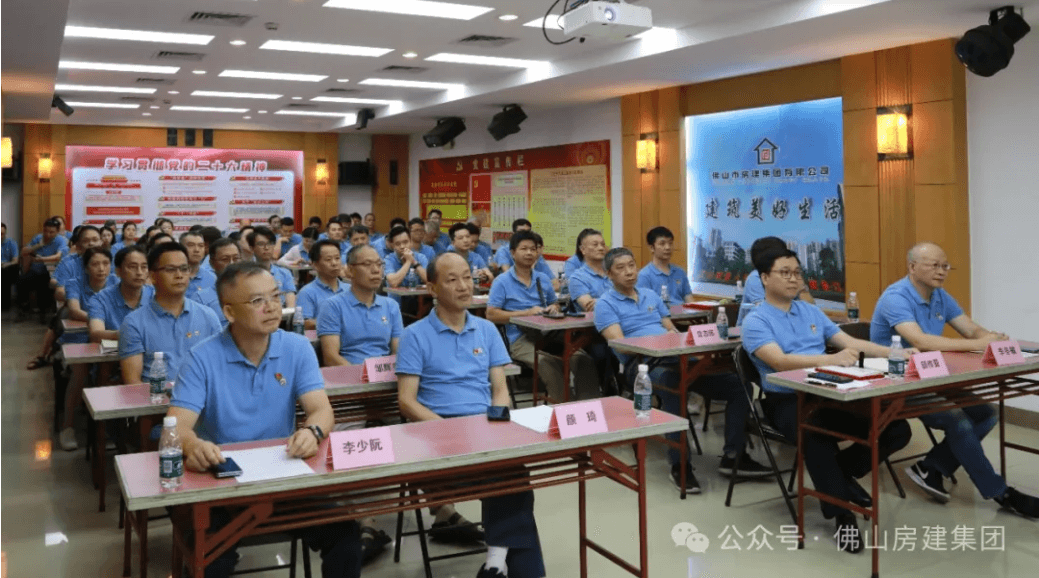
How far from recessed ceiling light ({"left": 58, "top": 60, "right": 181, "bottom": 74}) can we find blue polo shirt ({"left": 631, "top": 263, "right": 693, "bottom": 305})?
5233mm

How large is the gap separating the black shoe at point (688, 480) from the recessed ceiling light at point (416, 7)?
3.55 meters

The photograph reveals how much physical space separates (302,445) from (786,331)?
A: 2.40 m

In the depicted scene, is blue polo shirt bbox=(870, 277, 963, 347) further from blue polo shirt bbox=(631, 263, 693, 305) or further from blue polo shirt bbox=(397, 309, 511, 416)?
blue polo shirt bbox=(397, 309, 511, 416)

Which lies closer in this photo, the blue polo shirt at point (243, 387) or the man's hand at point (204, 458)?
the man's hand at point (204, 458)

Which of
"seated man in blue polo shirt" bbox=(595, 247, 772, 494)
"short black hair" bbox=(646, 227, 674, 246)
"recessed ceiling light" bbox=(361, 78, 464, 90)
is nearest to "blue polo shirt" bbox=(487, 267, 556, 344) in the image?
"short black hair" bbox=(646, 227, 674, 246)

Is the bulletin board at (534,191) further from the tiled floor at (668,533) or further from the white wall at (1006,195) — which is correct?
the tiled floor at (668,533)

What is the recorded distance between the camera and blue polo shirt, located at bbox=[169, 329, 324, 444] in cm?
266

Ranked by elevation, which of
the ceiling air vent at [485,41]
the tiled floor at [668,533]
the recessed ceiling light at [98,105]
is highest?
the recessed ceiling light at [98,105]

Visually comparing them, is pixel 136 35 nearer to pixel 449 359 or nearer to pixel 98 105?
pixel 98 105

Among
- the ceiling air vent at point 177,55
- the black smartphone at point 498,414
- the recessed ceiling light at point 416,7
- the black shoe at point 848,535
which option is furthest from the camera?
the ceiling air vent at point 177,55

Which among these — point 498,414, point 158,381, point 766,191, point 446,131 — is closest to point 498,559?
point 498,414

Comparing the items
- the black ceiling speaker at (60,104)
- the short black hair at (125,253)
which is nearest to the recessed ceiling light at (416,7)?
the short black hair at (125,253)

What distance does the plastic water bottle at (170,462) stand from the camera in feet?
7.08

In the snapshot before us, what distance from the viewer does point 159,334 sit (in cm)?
393
